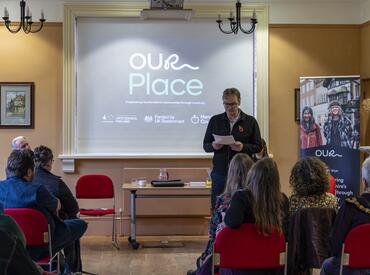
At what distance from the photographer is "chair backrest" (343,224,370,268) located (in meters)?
3.09

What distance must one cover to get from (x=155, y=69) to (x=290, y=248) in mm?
4319

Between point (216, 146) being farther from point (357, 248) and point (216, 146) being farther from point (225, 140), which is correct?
point (357, 248)

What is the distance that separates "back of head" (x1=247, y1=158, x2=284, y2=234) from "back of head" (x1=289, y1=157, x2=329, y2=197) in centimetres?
51

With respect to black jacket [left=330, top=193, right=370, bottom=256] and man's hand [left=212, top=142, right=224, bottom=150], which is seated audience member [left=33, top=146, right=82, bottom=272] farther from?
black jacket [left=330, top=193, right=370, bottom=256]

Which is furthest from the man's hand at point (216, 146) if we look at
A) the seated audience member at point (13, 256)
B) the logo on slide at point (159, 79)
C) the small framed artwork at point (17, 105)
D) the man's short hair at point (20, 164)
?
the seated audience member at point (13, 256)

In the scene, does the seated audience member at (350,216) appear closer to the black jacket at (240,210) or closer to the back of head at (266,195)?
the back of head at (266,195)

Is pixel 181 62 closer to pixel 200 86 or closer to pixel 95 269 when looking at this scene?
pixel 200 86

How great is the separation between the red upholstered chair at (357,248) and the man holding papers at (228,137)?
206 centimetres

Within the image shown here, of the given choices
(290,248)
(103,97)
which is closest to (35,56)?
(103,97)

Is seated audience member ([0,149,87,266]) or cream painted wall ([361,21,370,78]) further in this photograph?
cream painted wall ([361,21,370,78])

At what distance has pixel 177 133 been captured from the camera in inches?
297

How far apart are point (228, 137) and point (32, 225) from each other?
6.62 ft

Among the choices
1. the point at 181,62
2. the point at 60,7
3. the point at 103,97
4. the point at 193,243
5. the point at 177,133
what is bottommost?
the point at 193,243

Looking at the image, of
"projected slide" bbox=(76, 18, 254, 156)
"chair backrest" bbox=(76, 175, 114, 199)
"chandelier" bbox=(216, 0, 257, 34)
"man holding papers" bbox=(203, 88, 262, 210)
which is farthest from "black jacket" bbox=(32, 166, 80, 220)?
"chandelier" bbox=(216, 0, 257, 34)
